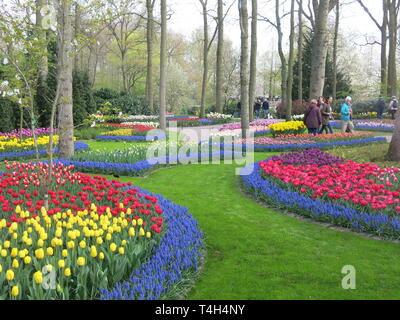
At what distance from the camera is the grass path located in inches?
152

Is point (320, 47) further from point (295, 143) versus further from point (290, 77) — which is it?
point (290, 77)

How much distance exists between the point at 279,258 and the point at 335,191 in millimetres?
2501

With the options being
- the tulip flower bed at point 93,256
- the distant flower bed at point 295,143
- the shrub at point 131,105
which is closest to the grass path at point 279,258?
the tulip flower bed at point 93,256

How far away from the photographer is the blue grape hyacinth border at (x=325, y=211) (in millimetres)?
5379

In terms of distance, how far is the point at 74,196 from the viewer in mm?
5309

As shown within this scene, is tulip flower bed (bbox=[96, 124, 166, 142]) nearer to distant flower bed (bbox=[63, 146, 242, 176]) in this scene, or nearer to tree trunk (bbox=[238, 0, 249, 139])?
tree trunk (bbox=[238, 0, 249, 139])

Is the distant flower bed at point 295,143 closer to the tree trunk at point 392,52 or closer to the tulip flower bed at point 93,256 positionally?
the tulip flower bed at point 93,256

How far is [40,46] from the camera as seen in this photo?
21.1 feet

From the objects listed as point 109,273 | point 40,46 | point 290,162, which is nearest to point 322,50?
point 290,162

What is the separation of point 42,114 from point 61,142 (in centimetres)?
930

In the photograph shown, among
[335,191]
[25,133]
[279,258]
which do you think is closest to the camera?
[279,258]

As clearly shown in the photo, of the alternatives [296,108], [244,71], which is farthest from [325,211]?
[296,108]

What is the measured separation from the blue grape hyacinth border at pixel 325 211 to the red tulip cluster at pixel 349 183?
174 millimetres

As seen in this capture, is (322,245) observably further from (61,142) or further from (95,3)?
(61,142)
